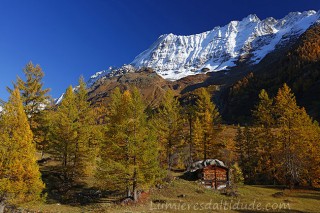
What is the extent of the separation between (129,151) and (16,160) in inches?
386

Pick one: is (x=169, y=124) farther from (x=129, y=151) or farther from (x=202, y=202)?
(x=129, y=151)

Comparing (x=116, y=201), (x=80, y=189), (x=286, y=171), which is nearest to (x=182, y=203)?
(x=116, y=201)

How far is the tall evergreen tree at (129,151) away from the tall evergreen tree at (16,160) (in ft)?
23.0

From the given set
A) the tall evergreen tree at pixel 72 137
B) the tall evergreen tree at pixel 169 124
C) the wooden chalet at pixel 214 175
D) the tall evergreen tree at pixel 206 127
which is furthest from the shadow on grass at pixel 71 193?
the tall evergreen tree at pixel 206 127

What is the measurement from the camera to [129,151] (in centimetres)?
2839

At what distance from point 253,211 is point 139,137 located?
12189 millimetres

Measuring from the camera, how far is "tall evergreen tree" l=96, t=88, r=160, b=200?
28.1 meters

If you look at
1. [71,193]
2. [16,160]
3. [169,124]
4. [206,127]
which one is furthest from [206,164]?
[16,160]

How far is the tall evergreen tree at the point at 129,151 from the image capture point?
28.1 metres

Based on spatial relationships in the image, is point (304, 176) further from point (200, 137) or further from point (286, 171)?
point (200, 137)

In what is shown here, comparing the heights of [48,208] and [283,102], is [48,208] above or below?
below

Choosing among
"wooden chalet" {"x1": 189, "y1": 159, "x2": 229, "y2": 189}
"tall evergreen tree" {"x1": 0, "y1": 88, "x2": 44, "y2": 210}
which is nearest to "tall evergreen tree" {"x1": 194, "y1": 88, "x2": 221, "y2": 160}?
"wooden chalet" {"x1": 189, "y1": 159, "x2": 229, "y2": 189}

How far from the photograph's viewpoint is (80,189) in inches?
1363

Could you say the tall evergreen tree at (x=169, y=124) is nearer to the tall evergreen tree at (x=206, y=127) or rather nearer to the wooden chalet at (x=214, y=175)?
the tall evergreen tree at (x=206, y=127)
